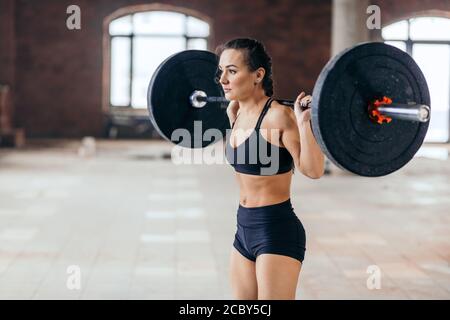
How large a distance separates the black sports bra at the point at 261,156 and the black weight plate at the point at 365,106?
0.46 metres

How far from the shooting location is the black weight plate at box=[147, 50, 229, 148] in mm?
2949

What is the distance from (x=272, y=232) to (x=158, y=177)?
27.8 ft

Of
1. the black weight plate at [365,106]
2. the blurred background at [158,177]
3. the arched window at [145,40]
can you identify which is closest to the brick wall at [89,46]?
the blurred background at [158,177]

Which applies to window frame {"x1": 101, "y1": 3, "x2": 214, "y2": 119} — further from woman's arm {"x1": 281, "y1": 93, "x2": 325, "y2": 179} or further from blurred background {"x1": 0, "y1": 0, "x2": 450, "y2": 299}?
woman's arm {"x1": 281, "y1": 93, "x2": 325, "y2": 179}

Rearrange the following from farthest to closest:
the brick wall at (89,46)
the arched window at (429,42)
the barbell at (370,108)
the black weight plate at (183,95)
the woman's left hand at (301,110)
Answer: the arched window at (429,42) → the brick wall at (89,46) → the black weight plate at (183,95) → the woman's left hand at (301,110) → the barbell at (370,108)

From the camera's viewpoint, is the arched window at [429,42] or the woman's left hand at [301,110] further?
the arched window at [429,42]

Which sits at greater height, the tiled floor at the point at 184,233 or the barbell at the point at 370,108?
the barbell at the point at 370,108

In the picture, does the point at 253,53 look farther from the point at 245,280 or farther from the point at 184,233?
the point at 184,233

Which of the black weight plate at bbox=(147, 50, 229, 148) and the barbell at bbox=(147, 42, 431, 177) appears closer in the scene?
the barbell at bbox=(147, 42, 431, 177)

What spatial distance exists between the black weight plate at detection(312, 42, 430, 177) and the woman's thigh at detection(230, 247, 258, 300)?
733 millimetres

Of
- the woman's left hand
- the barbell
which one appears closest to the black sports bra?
the woman's left hand

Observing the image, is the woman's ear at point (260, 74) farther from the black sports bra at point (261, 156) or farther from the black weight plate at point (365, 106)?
the black weight plate at point (365, 106)

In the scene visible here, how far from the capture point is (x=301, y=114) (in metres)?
2.46

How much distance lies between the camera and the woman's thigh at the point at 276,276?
2.63m
